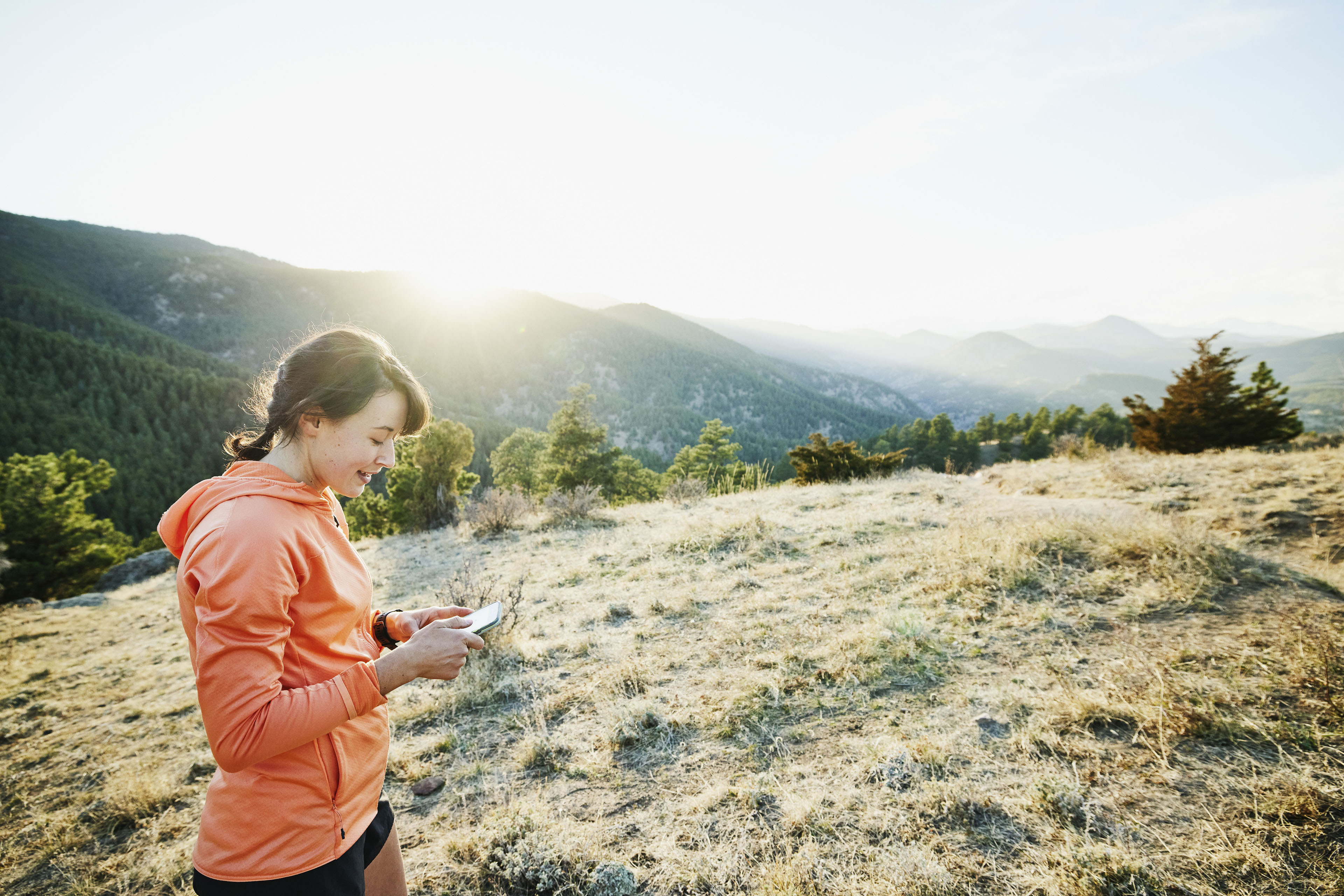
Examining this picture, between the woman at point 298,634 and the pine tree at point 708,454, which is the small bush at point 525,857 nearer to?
the woman at point 298,634

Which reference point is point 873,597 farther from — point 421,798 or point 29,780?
point 29,780

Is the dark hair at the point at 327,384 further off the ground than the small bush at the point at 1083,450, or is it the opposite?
the dark hair at the point at 327,384

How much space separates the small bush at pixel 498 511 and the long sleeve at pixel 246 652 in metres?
9.31

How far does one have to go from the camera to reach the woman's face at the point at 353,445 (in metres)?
1.50

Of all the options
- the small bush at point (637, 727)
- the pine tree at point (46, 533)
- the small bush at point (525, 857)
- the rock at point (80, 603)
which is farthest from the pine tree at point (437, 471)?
the pine tree at point (46, 533)

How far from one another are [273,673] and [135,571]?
2184 centimetres

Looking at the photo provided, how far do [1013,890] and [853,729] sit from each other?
111cm

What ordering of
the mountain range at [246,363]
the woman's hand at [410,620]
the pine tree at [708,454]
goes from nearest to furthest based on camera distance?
the woman's hand at [410,620] < the pine tree at [708,454] < the mountain range at [246,363]

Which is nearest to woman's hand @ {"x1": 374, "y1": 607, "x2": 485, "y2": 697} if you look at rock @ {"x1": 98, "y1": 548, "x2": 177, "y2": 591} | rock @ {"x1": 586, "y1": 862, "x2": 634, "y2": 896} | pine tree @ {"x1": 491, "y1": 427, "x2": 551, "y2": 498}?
rock @ {"x1": 586, "y1": 862, "x2": 634, "y2": 896}

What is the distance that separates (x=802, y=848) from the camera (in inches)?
89.4

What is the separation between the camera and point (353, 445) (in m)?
1.52

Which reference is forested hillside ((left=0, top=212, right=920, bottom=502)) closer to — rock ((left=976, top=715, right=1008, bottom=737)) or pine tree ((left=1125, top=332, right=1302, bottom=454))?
pine tree ((left=1125, top=332, right=1302, bottom=454))

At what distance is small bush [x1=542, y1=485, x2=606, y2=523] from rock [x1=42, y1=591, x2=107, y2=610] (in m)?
9.20

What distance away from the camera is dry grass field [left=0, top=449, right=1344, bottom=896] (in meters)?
2.20
